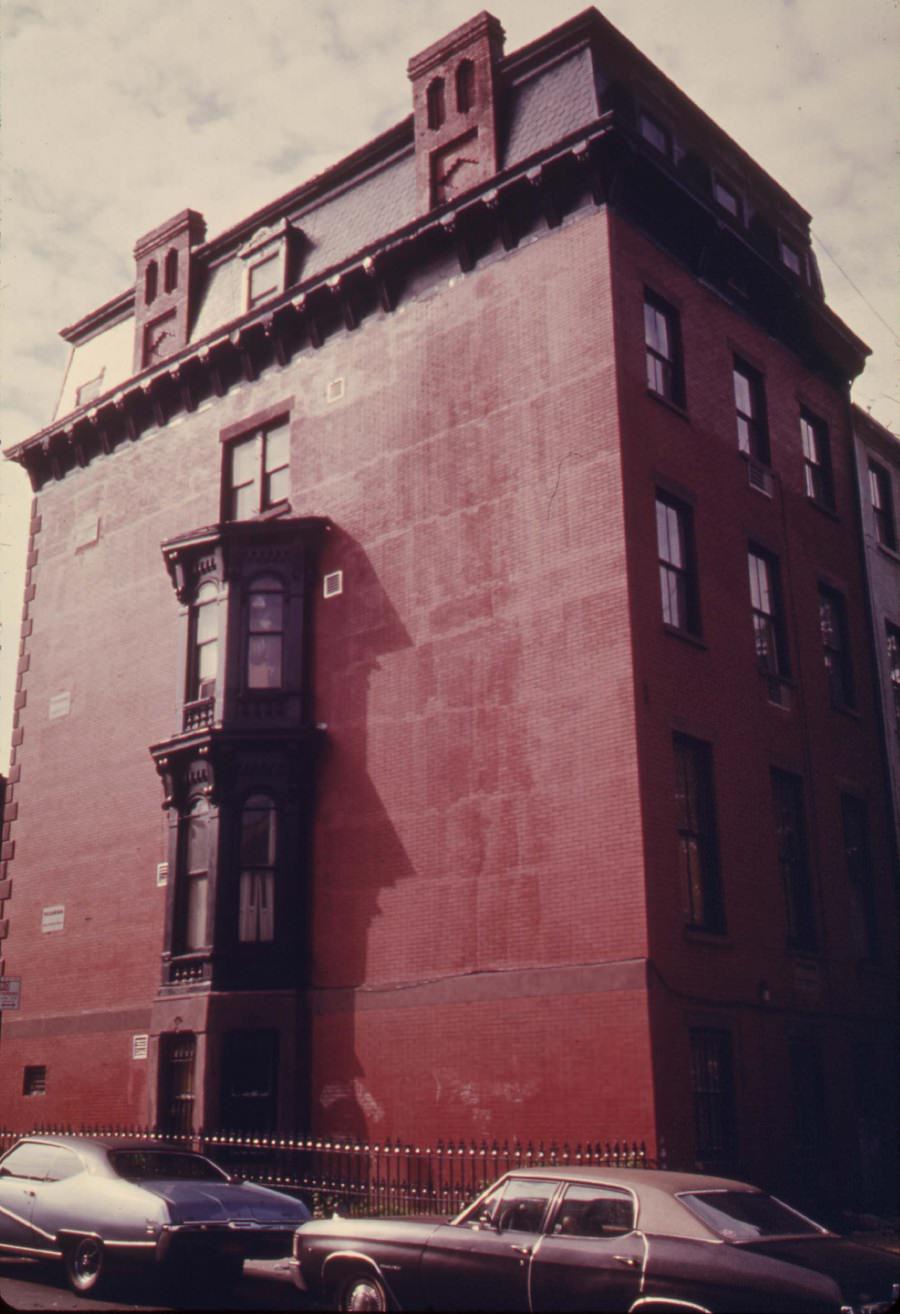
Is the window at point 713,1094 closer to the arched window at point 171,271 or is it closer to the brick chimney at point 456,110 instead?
the brick chimney at point 456,110

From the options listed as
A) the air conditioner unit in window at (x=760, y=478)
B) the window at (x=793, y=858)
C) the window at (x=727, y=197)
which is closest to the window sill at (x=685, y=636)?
the window at (x=793, y=858)

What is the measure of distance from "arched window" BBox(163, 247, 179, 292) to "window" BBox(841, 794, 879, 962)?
17964 mm

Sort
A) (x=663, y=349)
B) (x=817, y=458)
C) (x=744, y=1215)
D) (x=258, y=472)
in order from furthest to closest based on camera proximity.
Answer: (x=817, y=458), (x=258, y=472), (x=663, y=349), (x=744, y=1215)

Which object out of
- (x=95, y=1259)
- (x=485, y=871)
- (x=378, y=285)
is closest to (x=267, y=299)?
(x=378, y=285)

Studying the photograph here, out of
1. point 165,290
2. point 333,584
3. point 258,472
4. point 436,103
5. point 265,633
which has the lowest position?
point 265,633

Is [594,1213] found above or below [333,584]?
below

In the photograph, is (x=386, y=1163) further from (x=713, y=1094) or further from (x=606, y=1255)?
(x=606, y=1255)

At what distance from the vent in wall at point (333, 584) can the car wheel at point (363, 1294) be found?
529 inches

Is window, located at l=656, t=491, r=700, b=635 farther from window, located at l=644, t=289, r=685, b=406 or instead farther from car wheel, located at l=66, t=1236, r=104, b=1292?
car wheel, located at l=66, t=1236, r=104, b=1292

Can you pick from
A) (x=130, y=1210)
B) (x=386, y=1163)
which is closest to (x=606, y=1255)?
(x=130, y=1210)

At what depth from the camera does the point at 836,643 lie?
77.8 feet

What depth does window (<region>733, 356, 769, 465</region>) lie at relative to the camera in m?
22.9

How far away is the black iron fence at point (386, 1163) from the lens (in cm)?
1580

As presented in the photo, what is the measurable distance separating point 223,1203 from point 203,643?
12.1m
